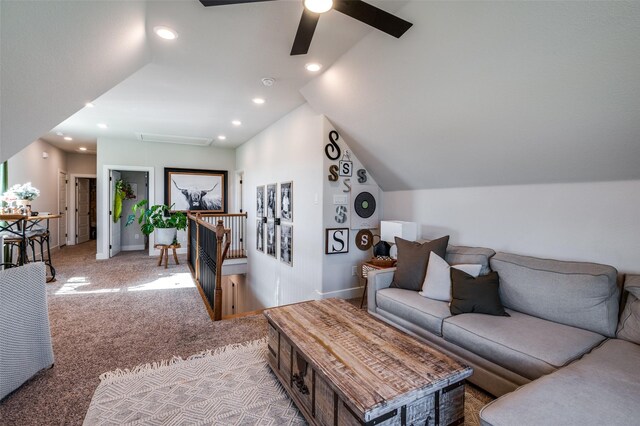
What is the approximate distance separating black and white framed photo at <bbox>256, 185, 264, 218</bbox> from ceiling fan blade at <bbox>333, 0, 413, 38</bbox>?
4089 millimetres

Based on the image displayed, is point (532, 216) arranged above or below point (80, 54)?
below

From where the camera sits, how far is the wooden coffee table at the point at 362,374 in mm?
1248

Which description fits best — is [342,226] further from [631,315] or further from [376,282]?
[631,315]

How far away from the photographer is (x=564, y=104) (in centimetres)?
195

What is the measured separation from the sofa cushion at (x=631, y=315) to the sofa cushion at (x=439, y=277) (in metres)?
0.87

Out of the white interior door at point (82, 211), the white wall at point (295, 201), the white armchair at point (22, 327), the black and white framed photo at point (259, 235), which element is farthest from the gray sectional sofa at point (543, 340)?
the white interior door at point (82, 211)

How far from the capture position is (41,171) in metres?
6.33

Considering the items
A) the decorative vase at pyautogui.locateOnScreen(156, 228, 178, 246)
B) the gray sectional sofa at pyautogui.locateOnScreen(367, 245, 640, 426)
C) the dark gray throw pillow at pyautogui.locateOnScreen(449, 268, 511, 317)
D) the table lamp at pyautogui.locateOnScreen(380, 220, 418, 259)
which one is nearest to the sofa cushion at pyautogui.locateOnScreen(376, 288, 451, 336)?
the gray sectional sofa at pyautogui.locateOnScreen(367, 245, 640, 426)

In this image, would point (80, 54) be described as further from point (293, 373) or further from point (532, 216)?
point (532, 216)

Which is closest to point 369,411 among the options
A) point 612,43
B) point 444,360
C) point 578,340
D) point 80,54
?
point 444,360

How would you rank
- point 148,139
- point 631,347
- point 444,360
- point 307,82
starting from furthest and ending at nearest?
point 148,139 → point 307,82 → point 631,347 → point 444,360

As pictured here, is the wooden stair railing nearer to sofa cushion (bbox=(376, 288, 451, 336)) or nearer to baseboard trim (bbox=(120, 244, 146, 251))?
sofa cushion (bbox=(376, 288, 451, 336))

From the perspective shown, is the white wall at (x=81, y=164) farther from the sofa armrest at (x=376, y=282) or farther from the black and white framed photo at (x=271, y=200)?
the sofa armrest at (x=376, y=282)

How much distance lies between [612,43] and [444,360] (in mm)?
1927
